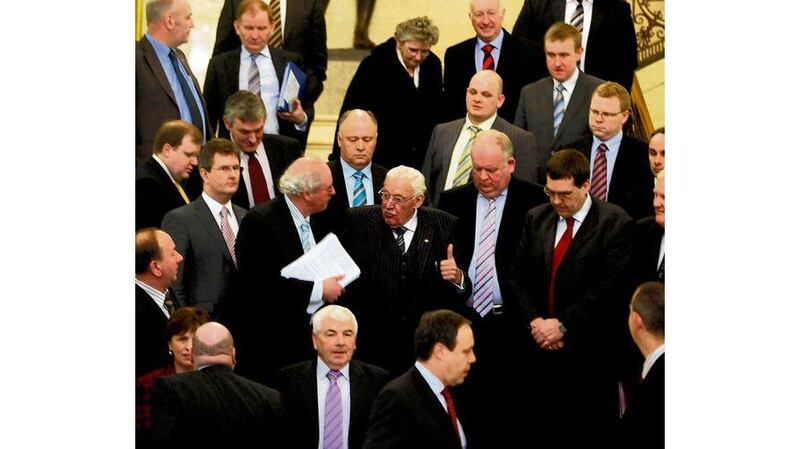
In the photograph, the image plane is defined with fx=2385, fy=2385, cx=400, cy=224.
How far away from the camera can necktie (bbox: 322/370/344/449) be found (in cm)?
1203

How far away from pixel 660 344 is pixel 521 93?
1.65m

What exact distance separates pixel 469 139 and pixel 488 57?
535 millimetres

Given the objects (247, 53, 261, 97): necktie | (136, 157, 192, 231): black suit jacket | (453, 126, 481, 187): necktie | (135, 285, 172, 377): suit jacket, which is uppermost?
(247, 53, 261, 97): necktie

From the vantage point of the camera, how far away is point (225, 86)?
12.8m

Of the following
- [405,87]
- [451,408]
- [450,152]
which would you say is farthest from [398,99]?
[451,408]

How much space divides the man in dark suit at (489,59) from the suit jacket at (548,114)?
9 centimetres

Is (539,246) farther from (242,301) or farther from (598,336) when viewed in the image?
(242,301)

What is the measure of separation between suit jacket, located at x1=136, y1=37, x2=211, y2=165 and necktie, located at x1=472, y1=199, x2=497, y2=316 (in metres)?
1.55

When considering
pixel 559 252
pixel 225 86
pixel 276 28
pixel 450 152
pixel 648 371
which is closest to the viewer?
pixel 648 371

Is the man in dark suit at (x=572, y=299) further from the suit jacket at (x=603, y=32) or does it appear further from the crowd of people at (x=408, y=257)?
the suit jacket at (x=603, y=32)

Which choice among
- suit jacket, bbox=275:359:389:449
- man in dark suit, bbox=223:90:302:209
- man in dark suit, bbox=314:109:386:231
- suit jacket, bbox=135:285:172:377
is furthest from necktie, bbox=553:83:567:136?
suit jacket, bbox=135:285:172:377

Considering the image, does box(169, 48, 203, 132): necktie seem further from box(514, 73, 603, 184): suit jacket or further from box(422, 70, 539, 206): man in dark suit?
box(514, 73, 603, 184): suit jacket

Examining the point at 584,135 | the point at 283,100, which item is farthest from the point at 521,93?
the point at 283,100

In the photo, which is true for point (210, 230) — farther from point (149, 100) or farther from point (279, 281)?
point (149, 100)
